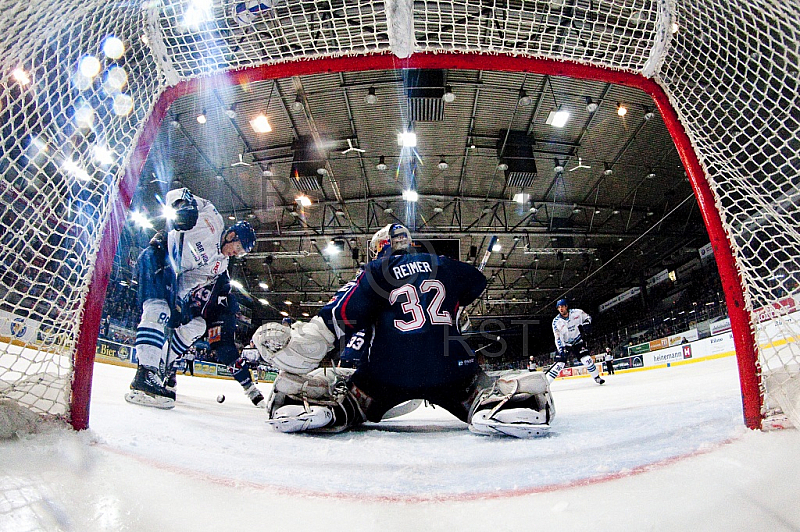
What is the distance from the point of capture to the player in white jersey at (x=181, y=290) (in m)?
2.28

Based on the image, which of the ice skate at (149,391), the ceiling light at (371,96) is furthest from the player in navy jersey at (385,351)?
the ceiling light at (371,96)

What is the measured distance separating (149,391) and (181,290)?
0.76 meters

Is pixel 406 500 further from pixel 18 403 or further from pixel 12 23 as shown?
pixel 12 23

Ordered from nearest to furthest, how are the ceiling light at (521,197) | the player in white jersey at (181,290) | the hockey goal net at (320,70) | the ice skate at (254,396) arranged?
1. the hockey goal net at (320,70)
2. the player in white jersey at (181,290)
3. the ice skate at (254,396)
4. the ceiling light at (521,197)

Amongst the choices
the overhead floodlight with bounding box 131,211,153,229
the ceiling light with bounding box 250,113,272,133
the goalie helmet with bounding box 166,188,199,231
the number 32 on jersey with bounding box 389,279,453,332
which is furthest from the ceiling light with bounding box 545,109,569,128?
the overhead floodlight with bounding box 131,211,153,229

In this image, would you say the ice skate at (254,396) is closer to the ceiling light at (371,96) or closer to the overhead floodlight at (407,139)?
the ceiling light at (371,96)

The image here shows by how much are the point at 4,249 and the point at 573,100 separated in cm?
798

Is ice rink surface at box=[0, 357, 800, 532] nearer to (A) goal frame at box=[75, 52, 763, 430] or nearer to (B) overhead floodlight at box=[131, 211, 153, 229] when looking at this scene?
(A) goal frame at box=[75, 52, 763, 430]

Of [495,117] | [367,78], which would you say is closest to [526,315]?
[495,117]

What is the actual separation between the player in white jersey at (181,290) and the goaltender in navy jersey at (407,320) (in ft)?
4.18

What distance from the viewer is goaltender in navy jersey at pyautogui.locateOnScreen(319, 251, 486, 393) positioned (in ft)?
5.25

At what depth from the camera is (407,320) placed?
1635mm

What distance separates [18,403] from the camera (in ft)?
3.11

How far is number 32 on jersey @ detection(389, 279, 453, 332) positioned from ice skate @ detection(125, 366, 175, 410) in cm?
141
